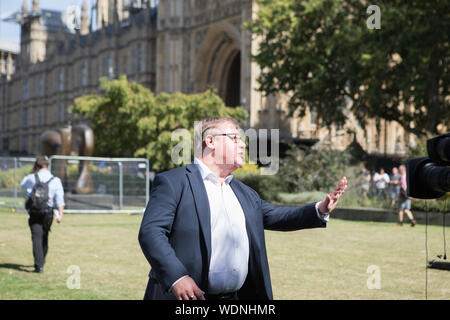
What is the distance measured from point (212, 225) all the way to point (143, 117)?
1238 inches

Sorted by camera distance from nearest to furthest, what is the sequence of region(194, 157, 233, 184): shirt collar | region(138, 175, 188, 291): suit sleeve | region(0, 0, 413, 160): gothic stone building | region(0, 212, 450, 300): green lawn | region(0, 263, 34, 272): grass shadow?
region(138, 175, 188, 291): suit sleeve → region(194, 157, 233, 184): shirt collar → region(0, 212, 450, 300): green lawn → region(0, 263, 34, 272): grass shadow → region(0, 0, 413, 160): gothic stone building

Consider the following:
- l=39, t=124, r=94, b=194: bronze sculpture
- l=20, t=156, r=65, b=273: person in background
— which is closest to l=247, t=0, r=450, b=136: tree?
l=39, t=124, r=94, b=194: bronze sculpture

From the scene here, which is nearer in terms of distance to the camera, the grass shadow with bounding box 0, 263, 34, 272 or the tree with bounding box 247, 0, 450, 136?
the grass shadow with bounding box 0, 263, 34, 272

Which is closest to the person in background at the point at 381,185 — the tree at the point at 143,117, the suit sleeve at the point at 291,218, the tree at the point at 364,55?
the tree at the point at 364,55

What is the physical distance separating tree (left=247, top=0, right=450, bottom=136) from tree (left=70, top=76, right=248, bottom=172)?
4.41m

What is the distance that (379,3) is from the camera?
2634 cm

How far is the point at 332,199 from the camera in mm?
3748

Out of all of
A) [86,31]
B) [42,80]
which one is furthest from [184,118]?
[42,80]

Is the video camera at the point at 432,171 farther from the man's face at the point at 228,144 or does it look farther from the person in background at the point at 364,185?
the person in background at the point at 364,185

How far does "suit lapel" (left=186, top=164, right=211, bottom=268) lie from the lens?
3.60 metres

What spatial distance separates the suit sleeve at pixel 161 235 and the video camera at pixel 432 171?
1235 millimetres

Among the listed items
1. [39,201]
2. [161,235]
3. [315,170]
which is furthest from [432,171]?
[315,170]

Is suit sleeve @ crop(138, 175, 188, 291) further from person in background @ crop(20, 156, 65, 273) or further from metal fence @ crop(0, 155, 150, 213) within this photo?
metal fence @ crop(0, 155, 150, 213)

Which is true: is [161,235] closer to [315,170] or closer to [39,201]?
[39,201]
